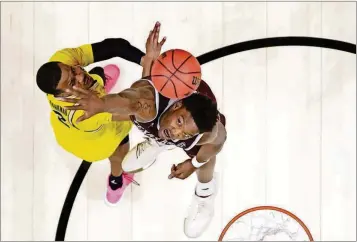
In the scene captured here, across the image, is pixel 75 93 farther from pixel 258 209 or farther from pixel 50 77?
pixel 258 209

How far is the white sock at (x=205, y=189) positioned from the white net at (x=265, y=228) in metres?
0.14

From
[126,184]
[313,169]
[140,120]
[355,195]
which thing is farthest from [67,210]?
[355,195]

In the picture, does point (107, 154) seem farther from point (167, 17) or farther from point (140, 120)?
point (167, 17)

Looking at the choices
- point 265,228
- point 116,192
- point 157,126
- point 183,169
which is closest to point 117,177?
point 116,192

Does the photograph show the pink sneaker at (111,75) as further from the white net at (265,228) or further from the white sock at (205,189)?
the white net at (265,228)

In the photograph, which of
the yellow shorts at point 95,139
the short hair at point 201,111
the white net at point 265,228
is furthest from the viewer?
the white net at point 265,228

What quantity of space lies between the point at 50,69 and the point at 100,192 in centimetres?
67

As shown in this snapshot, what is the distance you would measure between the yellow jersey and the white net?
0.50 metres

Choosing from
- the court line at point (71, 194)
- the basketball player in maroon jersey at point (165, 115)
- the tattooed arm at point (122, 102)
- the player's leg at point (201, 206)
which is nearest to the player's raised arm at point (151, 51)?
the basketball player in maroon jersey at point (165, 115)

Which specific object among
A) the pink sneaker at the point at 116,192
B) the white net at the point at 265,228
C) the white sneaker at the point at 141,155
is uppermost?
the white sneaker at the point at 141,155

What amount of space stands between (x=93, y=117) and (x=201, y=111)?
34cm

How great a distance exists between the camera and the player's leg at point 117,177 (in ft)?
5.29

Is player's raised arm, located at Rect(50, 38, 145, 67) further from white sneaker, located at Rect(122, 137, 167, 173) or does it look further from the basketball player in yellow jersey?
white sneaker, located at Rect(122, 137, 167, 173)

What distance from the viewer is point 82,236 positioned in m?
1.72
